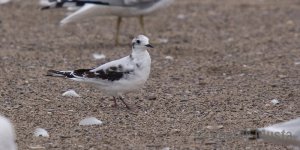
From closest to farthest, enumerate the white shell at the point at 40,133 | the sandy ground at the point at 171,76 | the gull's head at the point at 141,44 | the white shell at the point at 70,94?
1. the white shell at the point at 40,133
2. the sandy ground at the point at 171,76
3. the gull's head at the point at 141,44
4. the white shell at the point at 70,94

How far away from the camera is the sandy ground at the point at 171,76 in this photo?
19.4 ft

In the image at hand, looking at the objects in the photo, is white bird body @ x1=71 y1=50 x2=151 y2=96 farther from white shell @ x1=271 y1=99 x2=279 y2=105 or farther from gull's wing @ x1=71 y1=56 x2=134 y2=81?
white shell @ x1=271 y1=99 x2=279 y2=105

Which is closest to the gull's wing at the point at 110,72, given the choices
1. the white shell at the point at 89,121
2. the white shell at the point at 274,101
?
the white shell at the point at 89,121

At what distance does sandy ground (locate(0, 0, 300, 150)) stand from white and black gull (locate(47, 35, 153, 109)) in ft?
0.61

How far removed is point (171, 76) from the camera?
8.21 m

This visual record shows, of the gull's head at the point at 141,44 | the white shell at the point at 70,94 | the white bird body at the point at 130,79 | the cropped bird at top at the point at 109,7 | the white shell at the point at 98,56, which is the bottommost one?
the white shell at the point at 70,94

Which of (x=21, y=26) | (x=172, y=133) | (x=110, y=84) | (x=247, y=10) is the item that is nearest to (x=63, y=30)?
(x=21, y=26)

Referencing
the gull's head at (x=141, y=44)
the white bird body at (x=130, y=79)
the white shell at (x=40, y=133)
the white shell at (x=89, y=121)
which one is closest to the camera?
the white shell at (x=40, y=133)

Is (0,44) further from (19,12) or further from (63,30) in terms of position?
(19,12)

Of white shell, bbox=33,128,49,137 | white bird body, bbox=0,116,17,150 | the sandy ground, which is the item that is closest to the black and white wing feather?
the sandy ground

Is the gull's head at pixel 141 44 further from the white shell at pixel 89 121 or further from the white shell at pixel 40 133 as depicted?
the white shell at pixel 40 133

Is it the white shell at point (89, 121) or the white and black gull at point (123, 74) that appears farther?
the white and black gull at point (123, 74)

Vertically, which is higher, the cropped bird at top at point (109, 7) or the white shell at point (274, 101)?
the cropped bird at top at point (109, 7)

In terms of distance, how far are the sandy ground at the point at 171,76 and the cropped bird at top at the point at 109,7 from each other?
1.06 ft
